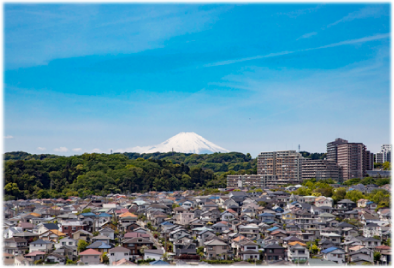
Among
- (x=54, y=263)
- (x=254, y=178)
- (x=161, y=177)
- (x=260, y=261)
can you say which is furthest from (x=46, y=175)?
(x=260, y=261)

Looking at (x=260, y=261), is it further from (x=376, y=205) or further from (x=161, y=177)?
(x=161, y=177)

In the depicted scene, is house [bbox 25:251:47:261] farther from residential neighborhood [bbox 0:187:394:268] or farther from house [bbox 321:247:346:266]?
house [bbox 321:247:346:266]

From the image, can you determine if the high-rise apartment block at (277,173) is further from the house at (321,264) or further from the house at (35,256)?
the house at (35,256)

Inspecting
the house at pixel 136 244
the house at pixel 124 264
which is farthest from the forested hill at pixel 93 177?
the house at pixel 124 264

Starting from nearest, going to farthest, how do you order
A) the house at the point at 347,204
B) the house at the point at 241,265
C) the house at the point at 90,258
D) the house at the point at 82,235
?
the house at the point at 241,265
the house at the point at 90,258
the house at the point at 82,235
the house at the point at 347,204

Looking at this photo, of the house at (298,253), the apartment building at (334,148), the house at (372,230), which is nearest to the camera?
the house at (298,253)

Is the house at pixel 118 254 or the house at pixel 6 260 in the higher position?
the house at pixel 118 254

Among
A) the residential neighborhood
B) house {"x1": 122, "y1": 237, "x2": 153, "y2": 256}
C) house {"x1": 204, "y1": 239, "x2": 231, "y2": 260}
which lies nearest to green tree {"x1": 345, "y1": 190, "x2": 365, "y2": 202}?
the residential neighborhood
